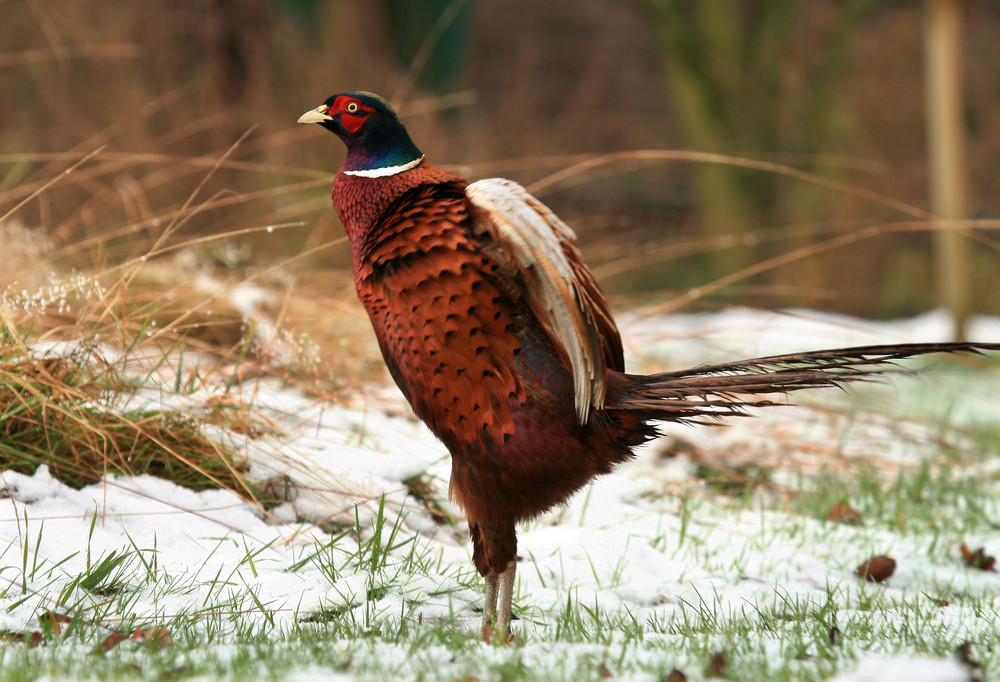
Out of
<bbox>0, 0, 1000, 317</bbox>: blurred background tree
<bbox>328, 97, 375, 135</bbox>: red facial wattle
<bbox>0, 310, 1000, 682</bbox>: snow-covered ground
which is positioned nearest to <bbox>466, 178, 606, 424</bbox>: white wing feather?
<bbox>328, 97, 375, 135</bbox>: red facial wattle

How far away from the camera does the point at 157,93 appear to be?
7672 millimetres

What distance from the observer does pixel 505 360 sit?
2107 mm

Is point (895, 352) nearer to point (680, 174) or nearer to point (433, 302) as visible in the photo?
point (433, 302)

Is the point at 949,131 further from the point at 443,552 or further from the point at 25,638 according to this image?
the point at 25,638

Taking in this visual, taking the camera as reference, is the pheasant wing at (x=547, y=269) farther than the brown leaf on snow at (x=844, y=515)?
No

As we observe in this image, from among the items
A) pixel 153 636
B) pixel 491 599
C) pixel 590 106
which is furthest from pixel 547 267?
pixel 590 106

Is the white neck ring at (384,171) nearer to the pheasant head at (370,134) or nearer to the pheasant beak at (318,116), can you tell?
the pheasant head at (370,134)

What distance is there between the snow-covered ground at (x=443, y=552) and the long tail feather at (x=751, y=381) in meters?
0.17

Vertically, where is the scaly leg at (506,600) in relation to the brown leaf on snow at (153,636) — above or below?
above


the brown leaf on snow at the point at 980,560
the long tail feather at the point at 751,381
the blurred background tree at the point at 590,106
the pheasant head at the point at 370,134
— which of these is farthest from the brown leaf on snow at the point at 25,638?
the blurred background tree at the point at 590,106

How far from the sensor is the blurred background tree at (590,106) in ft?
23.9

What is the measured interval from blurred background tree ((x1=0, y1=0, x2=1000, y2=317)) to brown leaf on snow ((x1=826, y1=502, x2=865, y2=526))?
2.94 m

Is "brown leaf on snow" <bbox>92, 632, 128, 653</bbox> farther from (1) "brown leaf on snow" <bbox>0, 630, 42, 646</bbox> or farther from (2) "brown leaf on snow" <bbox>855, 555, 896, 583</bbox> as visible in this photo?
(2) "brown leaf on snow" <bbox>855, 555, 896, 583</bbox>

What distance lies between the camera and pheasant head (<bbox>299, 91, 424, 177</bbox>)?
7.52 feet
